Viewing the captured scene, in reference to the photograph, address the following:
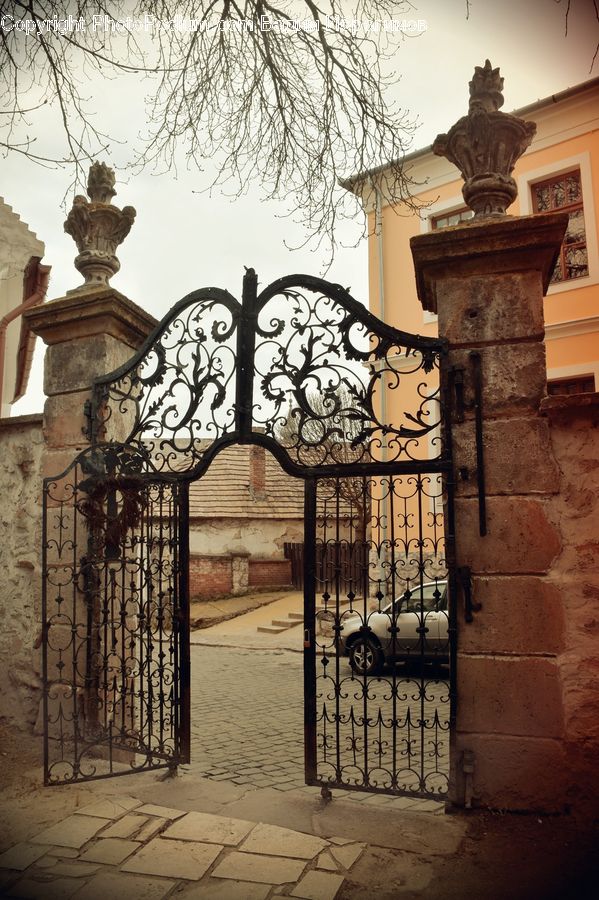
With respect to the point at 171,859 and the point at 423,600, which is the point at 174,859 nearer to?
Answer: the point at 171,859

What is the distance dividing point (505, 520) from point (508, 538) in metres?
0.11

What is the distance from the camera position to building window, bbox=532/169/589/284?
40.8ft

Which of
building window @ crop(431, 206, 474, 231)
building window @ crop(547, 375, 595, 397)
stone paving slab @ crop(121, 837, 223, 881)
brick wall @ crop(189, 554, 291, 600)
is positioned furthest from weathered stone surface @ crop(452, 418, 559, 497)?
brick wall @ crop(189, 554, 291, 600)

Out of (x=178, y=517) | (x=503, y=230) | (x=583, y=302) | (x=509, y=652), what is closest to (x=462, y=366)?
(x=503, y=230)

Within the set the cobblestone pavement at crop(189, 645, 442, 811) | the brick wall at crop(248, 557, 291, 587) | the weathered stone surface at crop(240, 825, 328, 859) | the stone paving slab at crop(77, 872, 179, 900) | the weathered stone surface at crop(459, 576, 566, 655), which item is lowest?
the cobblestone pavement at crop(189, 645, 442, 811)

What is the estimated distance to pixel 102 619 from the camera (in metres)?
5.22

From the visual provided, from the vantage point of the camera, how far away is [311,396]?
22047mm

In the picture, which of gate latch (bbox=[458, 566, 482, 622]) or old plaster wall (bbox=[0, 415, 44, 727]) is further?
old plaster wall (bbox=[0, 415, 44, 727])

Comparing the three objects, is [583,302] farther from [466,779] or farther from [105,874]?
[105,874]

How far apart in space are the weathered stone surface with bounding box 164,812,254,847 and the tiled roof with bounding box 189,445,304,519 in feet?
52.4

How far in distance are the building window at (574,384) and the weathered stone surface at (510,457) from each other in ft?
28.6

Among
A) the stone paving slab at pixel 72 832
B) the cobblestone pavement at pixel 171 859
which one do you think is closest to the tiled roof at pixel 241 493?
the stone paving slab at pixel 72 832

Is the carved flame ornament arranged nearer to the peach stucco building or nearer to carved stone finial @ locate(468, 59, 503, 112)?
carved stone finial @ locate(468, 59, 503, 112)

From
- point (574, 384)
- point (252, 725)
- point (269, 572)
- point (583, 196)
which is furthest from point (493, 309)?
point (269, 572)
